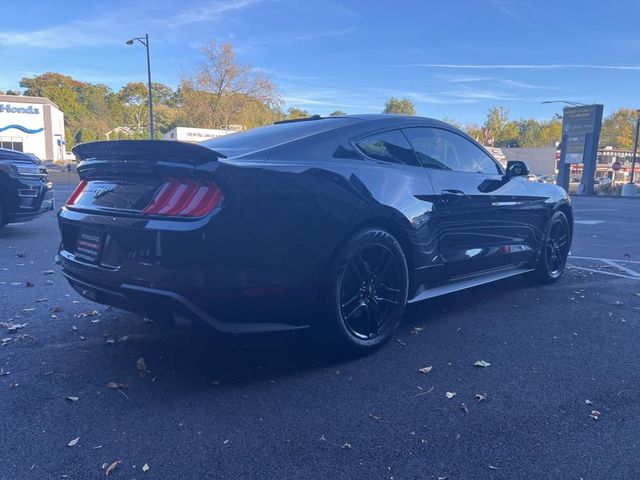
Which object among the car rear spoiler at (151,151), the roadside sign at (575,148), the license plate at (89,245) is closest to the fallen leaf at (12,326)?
the license plate at (89,245)

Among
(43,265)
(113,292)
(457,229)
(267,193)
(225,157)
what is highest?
(225,157)

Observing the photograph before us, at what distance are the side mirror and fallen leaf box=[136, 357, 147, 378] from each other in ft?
11.5

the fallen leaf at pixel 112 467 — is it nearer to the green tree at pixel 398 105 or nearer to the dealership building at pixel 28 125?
the dealership building at pixel 28 125

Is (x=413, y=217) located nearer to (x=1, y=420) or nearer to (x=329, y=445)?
(x=329, y=445)

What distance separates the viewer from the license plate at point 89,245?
10.1ft

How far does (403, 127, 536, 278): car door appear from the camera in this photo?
401cm

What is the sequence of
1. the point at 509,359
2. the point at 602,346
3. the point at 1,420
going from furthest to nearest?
the point at 602,346
the point at 509,359
the point at 1,420

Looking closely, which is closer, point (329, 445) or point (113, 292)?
point (329, 445)

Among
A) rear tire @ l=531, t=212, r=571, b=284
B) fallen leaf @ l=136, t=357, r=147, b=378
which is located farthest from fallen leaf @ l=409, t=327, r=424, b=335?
rear tire @ l=531, t=212, r=571, b=284

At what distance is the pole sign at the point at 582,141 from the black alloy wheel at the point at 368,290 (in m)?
→ 39.1

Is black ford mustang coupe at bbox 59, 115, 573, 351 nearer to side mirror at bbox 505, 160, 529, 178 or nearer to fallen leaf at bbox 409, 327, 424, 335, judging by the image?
fallen leaf at bbox 409, 327, 424, 335

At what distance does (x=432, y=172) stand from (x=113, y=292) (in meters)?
2.39

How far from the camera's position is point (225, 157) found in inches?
113

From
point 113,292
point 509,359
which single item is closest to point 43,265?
point 113,292
